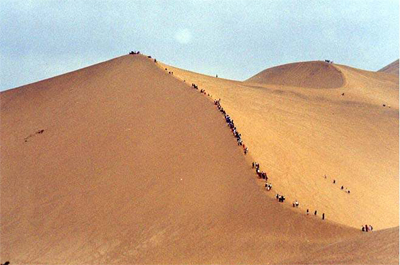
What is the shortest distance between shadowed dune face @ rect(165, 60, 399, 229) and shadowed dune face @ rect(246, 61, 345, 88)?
862 cm

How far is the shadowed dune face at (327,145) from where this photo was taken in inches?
746

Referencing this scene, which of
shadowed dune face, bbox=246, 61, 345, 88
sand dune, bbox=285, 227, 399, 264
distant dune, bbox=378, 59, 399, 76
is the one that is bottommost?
sand dune, bbox=285, 227, 399, 264

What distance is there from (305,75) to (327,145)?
117 ft

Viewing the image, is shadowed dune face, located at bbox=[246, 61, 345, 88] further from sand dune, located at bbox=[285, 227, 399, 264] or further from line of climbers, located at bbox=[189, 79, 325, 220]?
sand dune, located at bbox=[285, 227, 399, 264]

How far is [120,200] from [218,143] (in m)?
5.58

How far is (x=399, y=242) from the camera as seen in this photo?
10711mm

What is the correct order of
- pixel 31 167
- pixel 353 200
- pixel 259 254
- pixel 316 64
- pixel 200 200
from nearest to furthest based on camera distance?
pixel 259 254, pixel 200 200, pixel 353 200, pixel 31 167, pixel 316 64

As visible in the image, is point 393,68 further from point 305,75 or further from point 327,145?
point 327,145

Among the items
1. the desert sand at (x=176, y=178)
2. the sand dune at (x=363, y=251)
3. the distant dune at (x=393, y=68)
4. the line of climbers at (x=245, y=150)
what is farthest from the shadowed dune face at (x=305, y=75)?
the sand dune at (x=363, y=251)

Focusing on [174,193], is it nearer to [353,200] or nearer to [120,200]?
[120,200]

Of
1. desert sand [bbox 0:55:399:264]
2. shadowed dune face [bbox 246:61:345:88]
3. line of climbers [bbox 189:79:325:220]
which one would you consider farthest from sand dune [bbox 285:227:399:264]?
shadowed dune face [bbox 246:61:345:88]

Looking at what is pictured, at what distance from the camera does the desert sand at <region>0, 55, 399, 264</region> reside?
14602 mm

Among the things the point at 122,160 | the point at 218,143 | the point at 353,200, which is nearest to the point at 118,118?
the point at 122,160

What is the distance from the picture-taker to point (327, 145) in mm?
28016
